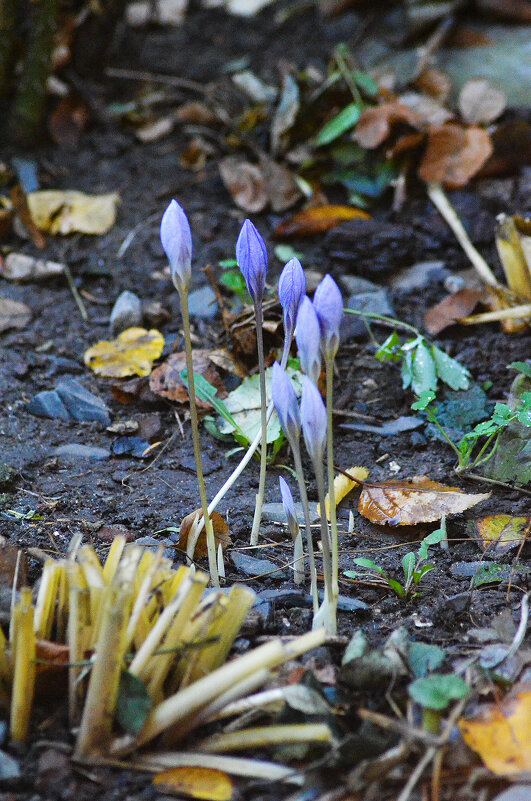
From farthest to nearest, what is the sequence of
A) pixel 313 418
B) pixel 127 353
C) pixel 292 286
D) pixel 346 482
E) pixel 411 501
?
pixel 127 353
pixel 346 482
pixel 411 501
pixel 292 286
pixel 313 418

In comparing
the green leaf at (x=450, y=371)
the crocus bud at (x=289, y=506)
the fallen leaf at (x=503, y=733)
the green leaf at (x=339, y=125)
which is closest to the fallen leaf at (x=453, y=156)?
the green leaf at (x=339, y=125)

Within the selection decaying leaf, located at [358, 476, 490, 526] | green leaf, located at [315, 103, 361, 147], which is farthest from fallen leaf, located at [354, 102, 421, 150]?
decaying leaf, located at [358, 476, 490, 526]

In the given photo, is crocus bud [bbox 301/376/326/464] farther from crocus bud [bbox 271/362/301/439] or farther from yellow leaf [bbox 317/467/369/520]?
yellow leaf [bbox 317/467/369/520]

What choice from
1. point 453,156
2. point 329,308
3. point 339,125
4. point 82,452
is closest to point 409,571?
point 329,308

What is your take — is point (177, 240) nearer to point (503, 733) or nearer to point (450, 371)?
point (503, 733)

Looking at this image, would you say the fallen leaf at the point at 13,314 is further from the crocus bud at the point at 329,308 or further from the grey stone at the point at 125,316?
the crocus bud at the point at 329,308

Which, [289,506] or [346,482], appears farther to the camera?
[346,482]
